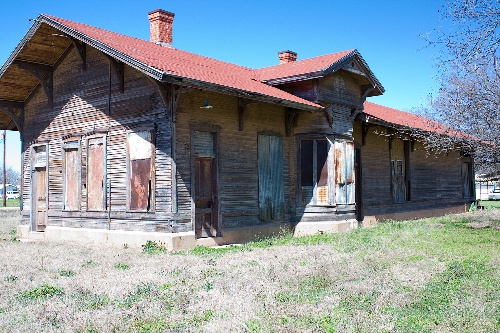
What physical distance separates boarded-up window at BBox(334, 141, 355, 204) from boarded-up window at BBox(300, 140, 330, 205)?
0.36 m

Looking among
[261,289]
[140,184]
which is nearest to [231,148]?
[140,184]

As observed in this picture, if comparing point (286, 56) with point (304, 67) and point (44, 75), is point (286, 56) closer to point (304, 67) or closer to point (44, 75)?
point (304, 67)

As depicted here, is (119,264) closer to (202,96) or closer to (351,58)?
(202,96)

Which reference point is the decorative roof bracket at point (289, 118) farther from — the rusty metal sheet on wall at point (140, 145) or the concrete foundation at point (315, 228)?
the rusty metal sheet on wall at point (140, 145)

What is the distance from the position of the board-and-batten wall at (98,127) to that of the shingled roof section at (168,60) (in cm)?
69

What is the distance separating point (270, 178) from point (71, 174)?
5.64 m

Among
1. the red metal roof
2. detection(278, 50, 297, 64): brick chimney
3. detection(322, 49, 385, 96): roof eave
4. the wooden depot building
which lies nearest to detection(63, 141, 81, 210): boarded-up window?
the wooden depot building

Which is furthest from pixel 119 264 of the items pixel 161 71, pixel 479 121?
pixel 479 121

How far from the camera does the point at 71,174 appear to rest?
47.4 feet

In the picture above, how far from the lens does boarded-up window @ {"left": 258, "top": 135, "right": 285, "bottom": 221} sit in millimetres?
14242

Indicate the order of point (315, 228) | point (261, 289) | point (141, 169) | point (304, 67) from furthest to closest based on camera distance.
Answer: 1. point (304, 67)
2. point (315, 228)
3. point (141, 169)
4. point (261, 289)

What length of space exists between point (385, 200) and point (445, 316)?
14523 mm

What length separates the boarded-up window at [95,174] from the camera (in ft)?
44.0

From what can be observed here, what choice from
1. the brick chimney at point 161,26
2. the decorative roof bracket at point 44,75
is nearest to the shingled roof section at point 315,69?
the brick chimney at point 161,26
